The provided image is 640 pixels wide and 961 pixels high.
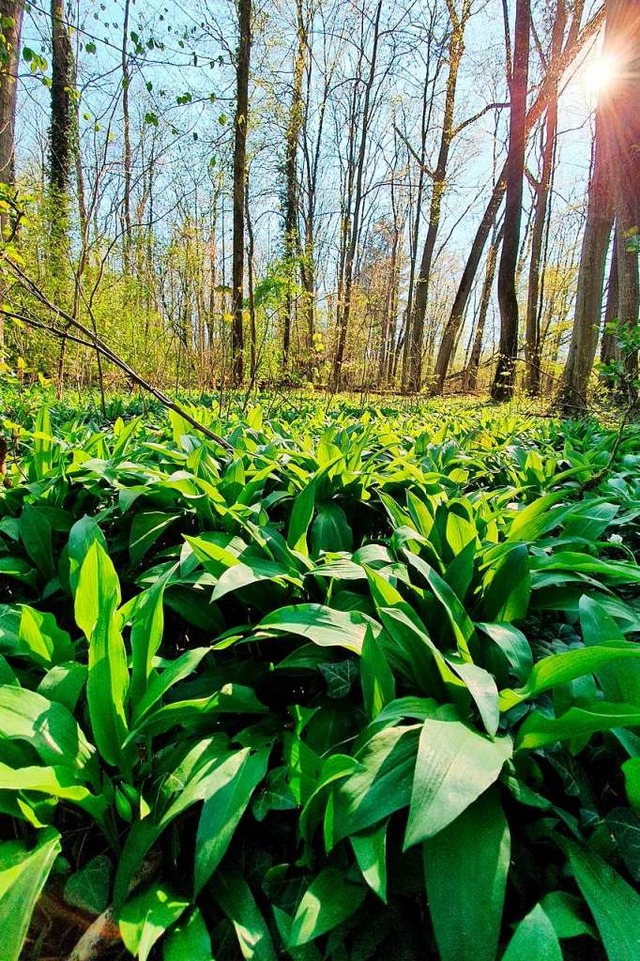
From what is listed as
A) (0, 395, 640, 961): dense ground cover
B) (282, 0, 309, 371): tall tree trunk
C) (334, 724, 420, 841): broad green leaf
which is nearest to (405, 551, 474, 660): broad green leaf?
(0, 395, 640, 961): dense ground cover

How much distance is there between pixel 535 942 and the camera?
20.3 inches

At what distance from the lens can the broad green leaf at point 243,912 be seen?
0.61 metres

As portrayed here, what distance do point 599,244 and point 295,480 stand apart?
700cm

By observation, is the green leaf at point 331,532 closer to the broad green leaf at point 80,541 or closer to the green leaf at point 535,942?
the broad green leaf at point 80,541

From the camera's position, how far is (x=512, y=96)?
9.05m

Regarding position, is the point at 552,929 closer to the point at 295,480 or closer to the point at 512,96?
the point at 295,480

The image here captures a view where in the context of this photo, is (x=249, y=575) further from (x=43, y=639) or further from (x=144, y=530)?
(x=144, y=530)

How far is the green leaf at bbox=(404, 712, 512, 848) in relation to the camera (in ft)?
1.75

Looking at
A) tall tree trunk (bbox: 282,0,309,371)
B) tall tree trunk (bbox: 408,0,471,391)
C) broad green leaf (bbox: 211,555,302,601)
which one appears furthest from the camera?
tall tree trunk (bbox: 408,0,471,391)

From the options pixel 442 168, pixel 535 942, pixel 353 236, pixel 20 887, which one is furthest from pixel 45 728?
pixel 442 168

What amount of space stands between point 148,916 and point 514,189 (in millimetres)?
11201

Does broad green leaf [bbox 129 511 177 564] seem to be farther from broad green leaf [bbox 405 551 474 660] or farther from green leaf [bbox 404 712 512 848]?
green leaf [bbox 404 712 512 848]

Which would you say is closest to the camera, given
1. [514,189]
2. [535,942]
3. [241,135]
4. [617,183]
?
[535,942]

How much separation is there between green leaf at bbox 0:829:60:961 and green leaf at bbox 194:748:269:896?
19cm
